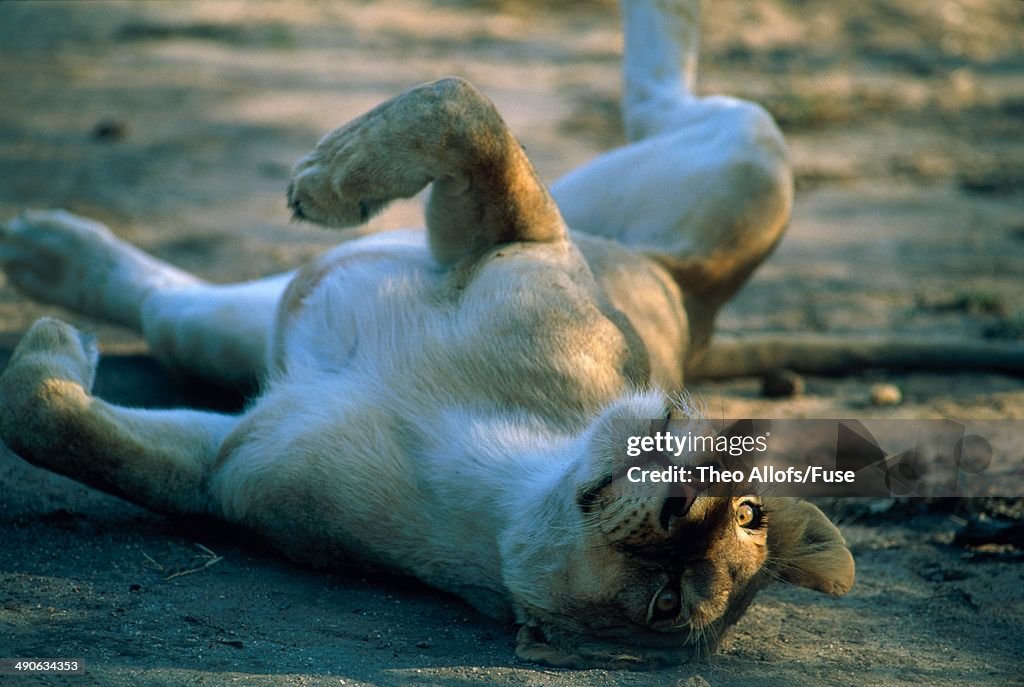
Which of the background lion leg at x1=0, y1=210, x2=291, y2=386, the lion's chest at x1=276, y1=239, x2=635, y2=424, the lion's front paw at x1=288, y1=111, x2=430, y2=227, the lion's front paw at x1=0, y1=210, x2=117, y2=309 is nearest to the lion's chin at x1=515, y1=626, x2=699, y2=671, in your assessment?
the lion's chest at x1=276, y1=239, x2=635, y2=424

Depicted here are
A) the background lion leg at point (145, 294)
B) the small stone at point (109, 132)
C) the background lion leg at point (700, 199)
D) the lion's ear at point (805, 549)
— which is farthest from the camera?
the small stone at point (109, 132)

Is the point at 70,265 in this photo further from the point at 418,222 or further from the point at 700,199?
the point at 700,199

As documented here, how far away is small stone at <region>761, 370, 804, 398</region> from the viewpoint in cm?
469

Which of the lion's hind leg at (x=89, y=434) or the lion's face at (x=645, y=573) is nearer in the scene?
the lion's face at (x=645, y=573)

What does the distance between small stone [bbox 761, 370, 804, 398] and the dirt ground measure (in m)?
0.05

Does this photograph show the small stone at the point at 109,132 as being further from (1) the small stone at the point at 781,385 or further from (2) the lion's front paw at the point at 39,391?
(1) the small stone at the point at 781,385

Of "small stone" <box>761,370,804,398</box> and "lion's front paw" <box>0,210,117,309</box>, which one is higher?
"lion's front paw" <box>0,210,117,309</box>

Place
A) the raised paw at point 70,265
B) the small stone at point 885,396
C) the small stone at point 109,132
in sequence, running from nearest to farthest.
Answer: the raised paw at point 70,265 → the small stone at point 885,396 → the small stone at point 109,132

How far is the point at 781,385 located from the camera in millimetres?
4684

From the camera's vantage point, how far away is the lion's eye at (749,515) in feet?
9.34

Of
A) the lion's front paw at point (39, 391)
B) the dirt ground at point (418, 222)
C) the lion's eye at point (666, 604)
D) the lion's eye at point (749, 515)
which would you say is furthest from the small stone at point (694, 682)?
the lion's front paw at point (39, 391)

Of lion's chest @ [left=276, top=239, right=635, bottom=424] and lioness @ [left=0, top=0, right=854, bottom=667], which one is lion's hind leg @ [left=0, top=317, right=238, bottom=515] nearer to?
lioness @ [left=0, top=0, right=854, bottom=667]

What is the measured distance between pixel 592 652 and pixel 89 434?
50.5 inches

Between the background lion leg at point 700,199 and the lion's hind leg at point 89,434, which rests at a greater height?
the background lion leg at point 700,199
